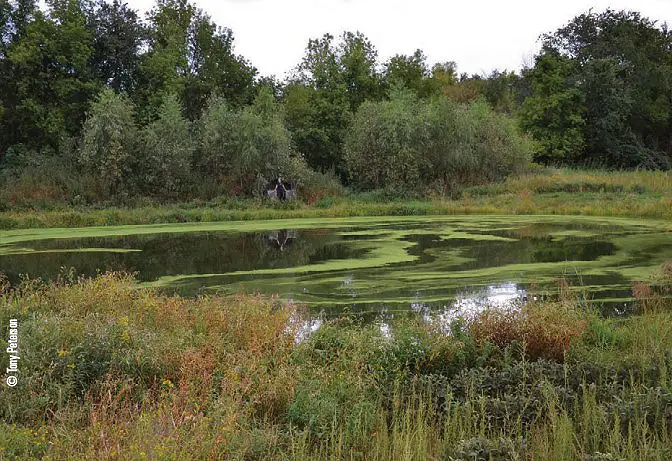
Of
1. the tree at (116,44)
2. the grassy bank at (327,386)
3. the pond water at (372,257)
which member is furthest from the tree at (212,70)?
the grassy bank at (327,386)

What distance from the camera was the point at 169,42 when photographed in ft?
93.5

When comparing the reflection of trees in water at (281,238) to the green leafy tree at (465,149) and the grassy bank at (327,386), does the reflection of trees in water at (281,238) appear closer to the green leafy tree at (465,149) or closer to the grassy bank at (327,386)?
the grassy bank at (327,386)

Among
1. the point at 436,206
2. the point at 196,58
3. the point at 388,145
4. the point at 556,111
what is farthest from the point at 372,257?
the point at 556,111

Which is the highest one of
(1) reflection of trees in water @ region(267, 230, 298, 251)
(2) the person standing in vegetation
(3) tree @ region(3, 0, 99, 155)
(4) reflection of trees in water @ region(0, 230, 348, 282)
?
(3) tree @ region(3, 0, 99, 155)

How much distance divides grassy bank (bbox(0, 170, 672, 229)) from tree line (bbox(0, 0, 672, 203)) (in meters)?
1.40

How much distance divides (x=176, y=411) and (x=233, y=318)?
2.60 m

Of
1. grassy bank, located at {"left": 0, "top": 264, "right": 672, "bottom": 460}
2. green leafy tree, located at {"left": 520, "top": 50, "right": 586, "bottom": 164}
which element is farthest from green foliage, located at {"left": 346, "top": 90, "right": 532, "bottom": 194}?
grassy bank, located at {"left": 0, "top": 264, "right": 672, "bottom": 460}

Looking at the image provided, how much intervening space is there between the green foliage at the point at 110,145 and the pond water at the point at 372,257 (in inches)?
201

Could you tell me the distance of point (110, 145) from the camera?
2336 centimetres

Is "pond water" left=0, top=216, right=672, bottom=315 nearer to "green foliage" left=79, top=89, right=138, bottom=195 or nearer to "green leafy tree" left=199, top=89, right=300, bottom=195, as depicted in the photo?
"green leafy tree" left=199, top=89, right=300, bottom=195

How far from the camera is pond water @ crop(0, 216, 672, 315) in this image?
945cm

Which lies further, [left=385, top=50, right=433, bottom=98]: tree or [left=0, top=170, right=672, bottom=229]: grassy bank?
[left=385, top=50, right=433, bottom=98]: tree

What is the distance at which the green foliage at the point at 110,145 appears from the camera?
23.0 meters

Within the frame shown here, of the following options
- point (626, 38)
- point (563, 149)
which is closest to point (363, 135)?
point (563, 149)
